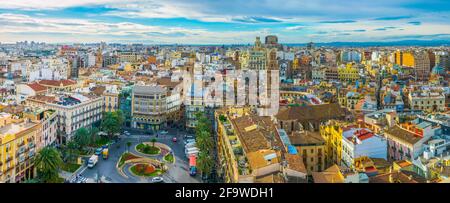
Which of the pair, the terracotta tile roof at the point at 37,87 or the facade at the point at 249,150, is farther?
the terracotta tile roof at the point at 37,87

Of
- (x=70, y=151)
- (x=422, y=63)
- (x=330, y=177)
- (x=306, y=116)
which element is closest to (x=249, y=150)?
(x=330, y=177)

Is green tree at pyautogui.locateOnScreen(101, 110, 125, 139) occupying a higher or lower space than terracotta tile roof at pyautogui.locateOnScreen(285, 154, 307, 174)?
lower

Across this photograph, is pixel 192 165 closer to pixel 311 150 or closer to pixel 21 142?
pixel 311 150

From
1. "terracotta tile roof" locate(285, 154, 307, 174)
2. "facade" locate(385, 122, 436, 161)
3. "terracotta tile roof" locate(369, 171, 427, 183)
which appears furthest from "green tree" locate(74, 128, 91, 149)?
"terracotta tile roof" locate(369, 171, 427, 183)

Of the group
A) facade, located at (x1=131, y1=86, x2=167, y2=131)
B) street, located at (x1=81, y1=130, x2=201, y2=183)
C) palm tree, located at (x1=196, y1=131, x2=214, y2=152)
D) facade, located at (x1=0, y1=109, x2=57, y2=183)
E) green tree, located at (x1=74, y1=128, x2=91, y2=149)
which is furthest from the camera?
facade, located at (x1=131, y1=86, x2=167, y2=131)

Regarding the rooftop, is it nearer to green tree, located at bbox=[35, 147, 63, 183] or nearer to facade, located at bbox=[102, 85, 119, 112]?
facade, located at bbox=[102, 85, 119, 112]

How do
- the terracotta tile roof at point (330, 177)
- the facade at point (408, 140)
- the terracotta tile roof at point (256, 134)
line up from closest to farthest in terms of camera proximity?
1. the terracotta tile roof at point (330, 177)
2. the terracotta tile roof at point (256, 134)
3. the facade at point (408, 140)

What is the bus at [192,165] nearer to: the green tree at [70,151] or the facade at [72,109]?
the green tree at [70,151]

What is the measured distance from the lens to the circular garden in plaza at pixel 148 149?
8.20 metres

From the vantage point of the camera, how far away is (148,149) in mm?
8328

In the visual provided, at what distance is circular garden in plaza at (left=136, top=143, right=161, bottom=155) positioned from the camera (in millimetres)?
8198

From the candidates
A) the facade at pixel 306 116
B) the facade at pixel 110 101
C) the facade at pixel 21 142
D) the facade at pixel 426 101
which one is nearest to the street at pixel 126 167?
the facade at pixel 21 142
